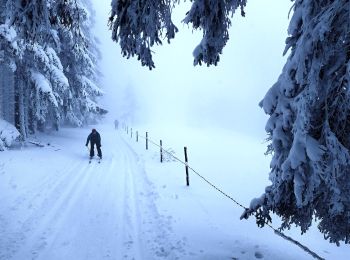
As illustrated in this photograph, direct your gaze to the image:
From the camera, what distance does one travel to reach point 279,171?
14.9 feet

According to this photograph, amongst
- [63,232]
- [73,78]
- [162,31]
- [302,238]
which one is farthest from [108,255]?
[73,78]

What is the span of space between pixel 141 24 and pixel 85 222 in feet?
15.9

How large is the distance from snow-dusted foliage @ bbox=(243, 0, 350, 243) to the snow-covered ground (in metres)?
2.59

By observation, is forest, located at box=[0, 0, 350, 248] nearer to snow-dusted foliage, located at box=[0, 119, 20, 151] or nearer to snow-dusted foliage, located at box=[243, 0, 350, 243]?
snow-dusted foliage, located at box=[243, 0, 350, 243]

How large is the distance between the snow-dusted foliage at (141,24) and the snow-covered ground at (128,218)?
356cm

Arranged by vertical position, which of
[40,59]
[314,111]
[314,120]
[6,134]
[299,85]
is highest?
[40,59]

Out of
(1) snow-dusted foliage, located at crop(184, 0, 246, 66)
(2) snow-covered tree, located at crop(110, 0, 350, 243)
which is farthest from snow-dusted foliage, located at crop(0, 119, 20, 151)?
(2) snow-covered tree, located at crop(110, 0, 350, 243)

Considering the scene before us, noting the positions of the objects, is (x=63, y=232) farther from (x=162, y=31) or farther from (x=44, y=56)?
(x=44, y=56)

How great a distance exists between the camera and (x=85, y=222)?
8.19 m

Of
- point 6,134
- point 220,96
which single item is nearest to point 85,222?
point 6,134

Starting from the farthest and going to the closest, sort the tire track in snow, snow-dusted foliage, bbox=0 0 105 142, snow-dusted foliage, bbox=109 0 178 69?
the tire track in snow → snow-dusted foliage, bbox=0 0 105 142 → snow-dusted foliage, bbox=109 0 178 69

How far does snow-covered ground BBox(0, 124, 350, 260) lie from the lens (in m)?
6.60

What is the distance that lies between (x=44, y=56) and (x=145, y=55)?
1334 centimetres

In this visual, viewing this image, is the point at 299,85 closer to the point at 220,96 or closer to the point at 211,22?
the point at 211,22
